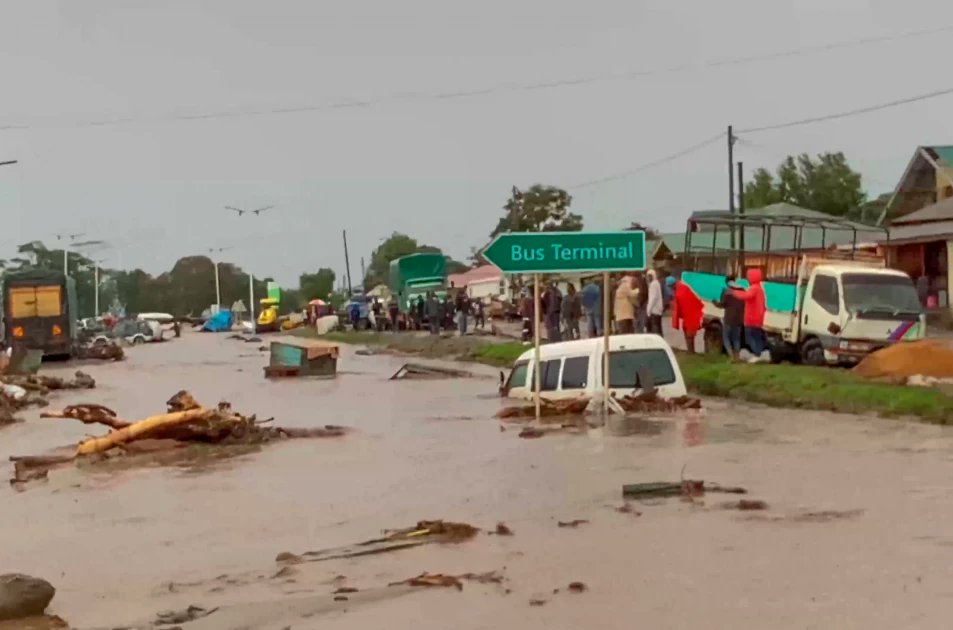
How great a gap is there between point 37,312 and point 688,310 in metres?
28.4

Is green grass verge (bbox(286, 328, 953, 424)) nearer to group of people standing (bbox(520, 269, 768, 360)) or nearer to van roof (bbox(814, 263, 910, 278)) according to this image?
group of people standing (bbox(520, 269, 768, 360))

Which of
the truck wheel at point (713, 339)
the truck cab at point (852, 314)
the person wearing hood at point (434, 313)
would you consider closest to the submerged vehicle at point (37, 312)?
the person wearing hood at point (434, 313)

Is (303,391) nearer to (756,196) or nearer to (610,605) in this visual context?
(610,605)

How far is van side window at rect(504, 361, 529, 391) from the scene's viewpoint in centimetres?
2233

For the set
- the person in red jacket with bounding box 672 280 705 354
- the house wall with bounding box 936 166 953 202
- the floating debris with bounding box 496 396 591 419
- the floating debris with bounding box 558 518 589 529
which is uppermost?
the house wall with bounding box 936 166 953 202

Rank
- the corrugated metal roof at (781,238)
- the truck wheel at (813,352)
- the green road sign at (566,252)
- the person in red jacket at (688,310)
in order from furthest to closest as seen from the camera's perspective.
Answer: the corrugated metal roof at (781,238), the person in red jacket at (688,310), the truck wheel at (813,352), the green road sign at (566,252)

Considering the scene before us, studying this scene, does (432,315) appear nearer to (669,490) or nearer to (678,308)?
(678,308)

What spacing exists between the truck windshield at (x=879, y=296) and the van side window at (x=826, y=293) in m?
0.19

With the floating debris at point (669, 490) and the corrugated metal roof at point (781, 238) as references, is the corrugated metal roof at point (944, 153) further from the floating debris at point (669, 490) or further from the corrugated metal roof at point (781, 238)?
the floating debris at point (669, 490)

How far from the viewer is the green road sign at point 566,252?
18406mm

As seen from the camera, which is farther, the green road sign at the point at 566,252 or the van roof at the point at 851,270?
the van roof at the point at 851,270

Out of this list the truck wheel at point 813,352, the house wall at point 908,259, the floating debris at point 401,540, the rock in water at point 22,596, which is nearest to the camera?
the rock in water at point 22,596

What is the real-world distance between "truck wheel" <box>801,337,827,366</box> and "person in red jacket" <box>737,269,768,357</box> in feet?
2.43

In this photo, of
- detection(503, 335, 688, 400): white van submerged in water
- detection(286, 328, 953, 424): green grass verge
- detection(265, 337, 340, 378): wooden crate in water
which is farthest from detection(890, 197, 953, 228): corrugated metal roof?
detection(503, 335, 688, 400): white van submerged in water
